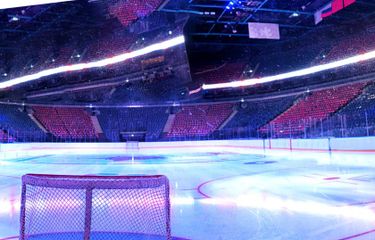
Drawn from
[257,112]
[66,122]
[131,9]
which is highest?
[131,9]

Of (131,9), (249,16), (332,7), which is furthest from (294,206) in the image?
(249,16)

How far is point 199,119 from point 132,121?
16.0 ft

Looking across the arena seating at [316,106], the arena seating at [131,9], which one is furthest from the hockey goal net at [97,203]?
the arena seating at [316,106]

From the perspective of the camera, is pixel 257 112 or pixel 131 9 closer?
pixel 131 9

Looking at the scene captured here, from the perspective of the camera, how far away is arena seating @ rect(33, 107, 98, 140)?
→ 74.4 ft

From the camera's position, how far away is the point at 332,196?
4305mm

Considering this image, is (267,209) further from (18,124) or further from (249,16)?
(18,124)

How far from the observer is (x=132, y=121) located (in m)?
23.6

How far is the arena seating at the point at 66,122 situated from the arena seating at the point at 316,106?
11.9 m

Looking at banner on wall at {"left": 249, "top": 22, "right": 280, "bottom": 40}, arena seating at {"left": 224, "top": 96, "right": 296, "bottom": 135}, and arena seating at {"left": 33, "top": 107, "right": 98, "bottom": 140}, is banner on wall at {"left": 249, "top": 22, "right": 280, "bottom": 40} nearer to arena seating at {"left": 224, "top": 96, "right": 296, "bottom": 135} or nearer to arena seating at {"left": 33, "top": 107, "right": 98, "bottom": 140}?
arena seating at {"left": 224, "top": 96, "right": 296, "bottom": 135}

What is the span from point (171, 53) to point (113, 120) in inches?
502

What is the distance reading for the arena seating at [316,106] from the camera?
57.9 feet

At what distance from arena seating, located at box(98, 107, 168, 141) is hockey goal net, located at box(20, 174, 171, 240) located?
67.7 feet

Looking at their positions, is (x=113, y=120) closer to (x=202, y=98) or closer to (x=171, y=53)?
(x=202, y=98)
